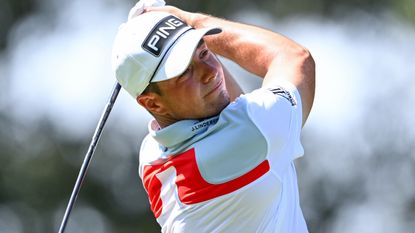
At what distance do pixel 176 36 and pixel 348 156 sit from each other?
14022 mm

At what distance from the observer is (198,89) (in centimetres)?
610

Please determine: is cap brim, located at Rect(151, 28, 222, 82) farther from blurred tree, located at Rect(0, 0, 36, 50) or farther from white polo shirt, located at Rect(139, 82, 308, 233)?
blurred tree, located at Rect(0, 0, 36, 50)

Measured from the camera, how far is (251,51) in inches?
256

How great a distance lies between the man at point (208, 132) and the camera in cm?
→ 609

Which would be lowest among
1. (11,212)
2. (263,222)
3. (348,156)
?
(11,212)

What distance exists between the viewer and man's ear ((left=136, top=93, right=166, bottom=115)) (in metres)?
6.21

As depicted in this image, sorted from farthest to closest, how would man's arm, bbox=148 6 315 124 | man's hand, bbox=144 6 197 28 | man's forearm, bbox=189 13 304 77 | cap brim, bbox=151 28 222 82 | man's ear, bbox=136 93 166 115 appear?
man's hand, bbox=144 6 197 28
man's forearm, bbox=189 13 304 77
man's arm, bbox=148 6 315 124
man's ear, bbox=136 93 166 115
cap brim, bbox=151 28 222 82

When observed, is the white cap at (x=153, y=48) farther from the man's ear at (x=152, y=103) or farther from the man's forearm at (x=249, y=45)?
the man's forearm at (x=249, y=45)

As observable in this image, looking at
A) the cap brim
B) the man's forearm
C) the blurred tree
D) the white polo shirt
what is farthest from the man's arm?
the blurred tree

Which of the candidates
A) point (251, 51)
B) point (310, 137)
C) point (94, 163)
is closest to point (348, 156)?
point (310, 137)

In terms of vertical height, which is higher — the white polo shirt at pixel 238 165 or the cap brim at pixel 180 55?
the cap brim at pixel 180 55

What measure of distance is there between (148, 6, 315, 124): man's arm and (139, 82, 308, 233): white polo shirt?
105mm

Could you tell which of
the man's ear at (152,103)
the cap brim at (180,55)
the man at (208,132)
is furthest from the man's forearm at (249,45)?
the man's ear at (152,103)

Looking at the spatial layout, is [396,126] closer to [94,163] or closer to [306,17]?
[306,17]
